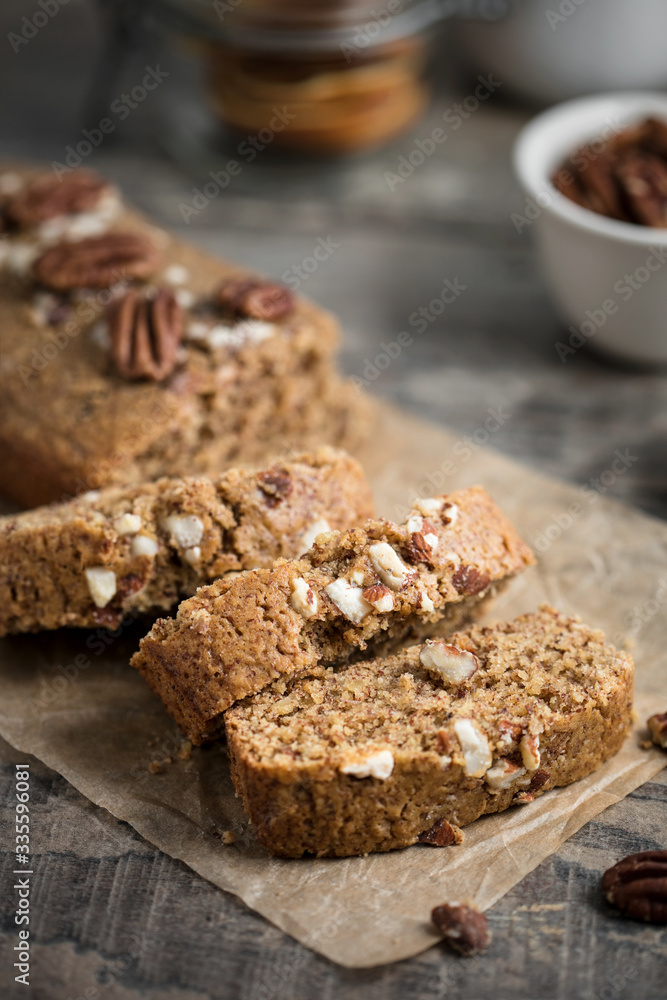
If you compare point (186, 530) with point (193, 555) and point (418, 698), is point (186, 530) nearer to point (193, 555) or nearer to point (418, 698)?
point (193, 555)

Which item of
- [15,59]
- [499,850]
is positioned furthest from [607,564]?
[15,59]

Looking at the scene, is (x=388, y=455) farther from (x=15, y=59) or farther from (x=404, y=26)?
(x=15, y=59)

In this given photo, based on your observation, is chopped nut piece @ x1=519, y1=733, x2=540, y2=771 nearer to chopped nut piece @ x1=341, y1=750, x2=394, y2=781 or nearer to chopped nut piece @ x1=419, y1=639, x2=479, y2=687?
chopped nut piece @ x1=419, y1=639, x2=479, y2=687

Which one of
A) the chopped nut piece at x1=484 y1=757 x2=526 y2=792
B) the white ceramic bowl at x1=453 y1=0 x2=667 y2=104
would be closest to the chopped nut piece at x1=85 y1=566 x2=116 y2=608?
the chopped nut piece at x1=484 y1=757 x2=526 y2=792

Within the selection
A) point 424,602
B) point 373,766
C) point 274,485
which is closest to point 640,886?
point 373,766

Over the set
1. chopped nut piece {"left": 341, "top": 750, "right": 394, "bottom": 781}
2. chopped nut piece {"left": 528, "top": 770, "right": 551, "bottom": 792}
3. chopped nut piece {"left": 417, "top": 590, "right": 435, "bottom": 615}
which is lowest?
chopped nut piece {"left": 528, "top": 770, "right": 551, "bottom": 792}
